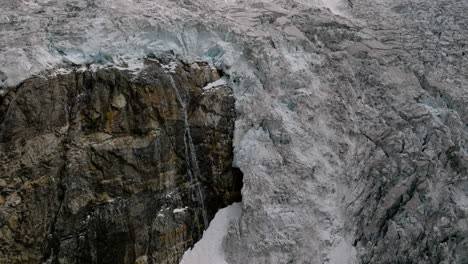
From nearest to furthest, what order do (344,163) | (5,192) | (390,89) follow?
(5,192) → (344,163) → (390,89)

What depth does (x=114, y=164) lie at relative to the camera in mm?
13102

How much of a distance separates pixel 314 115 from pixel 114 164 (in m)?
7.87

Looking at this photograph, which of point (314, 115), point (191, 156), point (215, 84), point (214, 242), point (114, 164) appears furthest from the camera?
point (314, 115)

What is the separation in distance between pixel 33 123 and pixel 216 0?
36.5ft

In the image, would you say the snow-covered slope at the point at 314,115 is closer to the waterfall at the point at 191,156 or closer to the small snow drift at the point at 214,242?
the small snow drift at the point at 214,242

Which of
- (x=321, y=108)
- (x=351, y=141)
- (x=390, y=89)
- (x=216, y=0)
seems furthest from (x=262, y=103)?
(x=216, y=0)

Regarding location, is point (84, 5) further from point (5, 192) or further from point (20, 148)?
point (5, 192)

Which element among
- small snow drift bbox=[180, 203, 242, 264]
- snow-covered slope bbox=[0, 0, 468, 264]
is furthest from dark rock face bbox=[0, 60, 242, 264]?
snow-covered slope bbox=[0, 0, 468, 264]

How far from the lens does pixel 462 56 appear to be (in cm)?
1725

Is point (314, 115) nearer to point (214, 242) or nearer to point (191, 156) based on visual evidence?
point (191, 156)

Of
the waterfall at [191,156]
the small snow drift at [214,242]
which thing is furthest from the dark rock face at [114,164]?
the small snow drift at [214,242]

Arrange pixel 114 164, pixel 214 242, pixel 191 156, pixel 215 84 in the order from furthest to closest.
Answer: pixel 215 84, pixel 191 156, pixel 214 242, pixel 114 164

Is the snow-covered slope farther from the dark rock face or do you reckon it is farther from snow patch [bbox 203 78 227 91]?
the dark rock face

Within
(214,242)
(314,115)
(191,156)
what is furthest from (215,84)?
(214,242)
